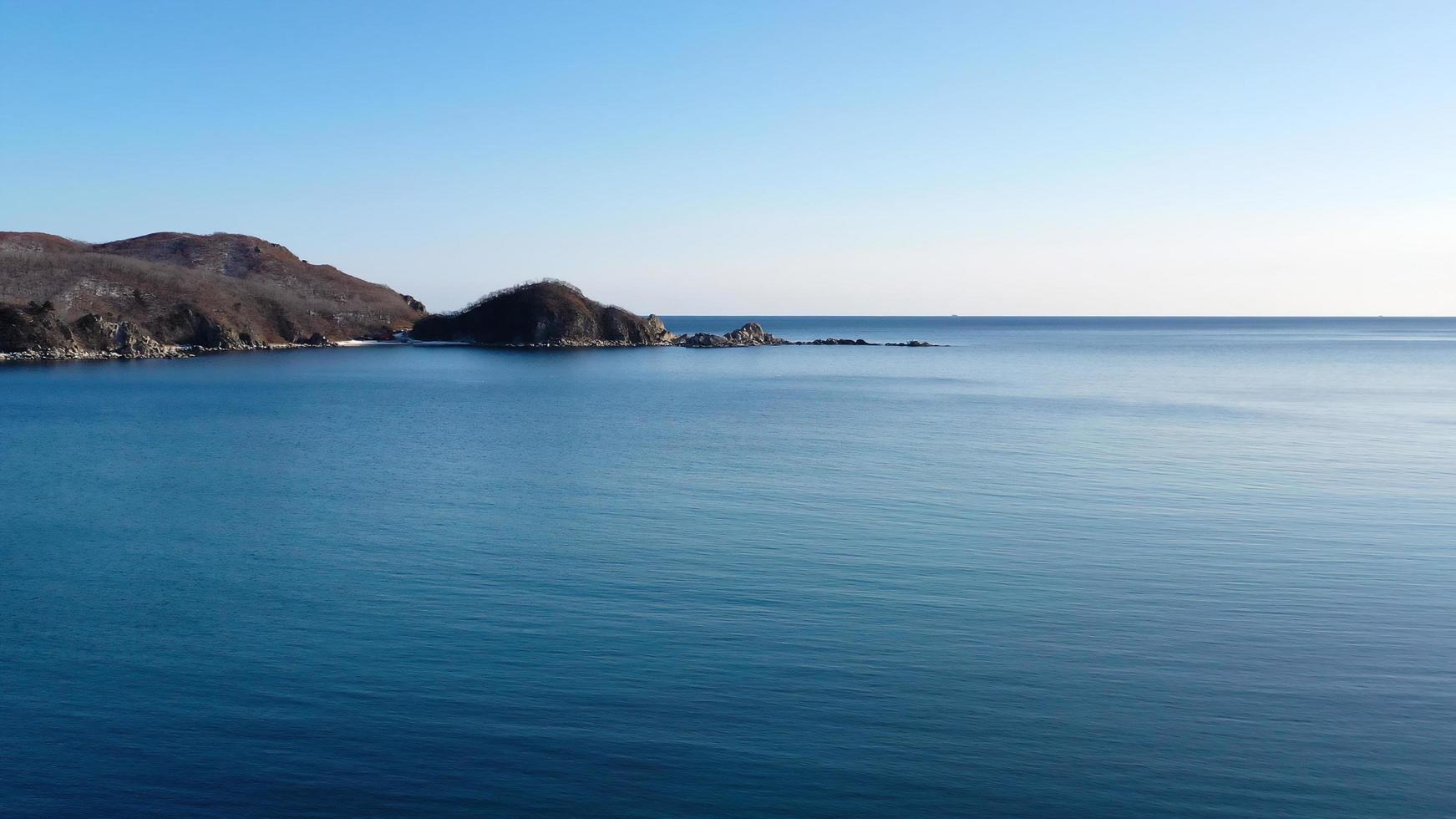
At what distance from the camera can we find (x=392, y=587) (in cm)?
1845

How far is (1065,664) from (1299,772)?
→ 3.51 meters

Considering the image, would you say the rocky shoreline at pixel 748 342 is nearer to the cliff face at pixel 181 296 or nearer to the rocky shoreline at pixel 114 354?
the cliff face at pixel 181 296

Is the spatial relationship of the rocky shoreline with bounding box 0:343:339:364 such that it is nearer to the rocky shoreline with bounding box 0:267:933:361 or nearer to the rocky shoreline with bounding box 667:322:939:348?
the rocky shoreline with bounding box 0:267:933:361

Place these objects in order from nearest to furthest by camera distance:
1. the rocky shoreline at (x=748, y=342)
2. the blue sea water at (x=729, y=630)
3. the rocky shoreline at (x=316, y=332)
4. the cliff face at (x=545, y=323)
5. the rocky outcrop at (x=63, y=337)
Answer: the blue sea water at (x=729, y=630) < the rocky outcrop at (x=63, y=337) < the rocky shoreline at (x=316, y=332) < the cliff face at (x=545, y=323) < the rocky shoreline at (x=748, y=342)

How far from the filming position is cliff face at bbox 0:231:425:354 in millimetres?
104062

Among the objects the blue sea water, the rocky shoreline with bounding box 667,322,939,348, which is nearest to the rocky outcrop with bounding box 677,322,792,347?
the rocky shoreline with bounding box 667,322,939,348

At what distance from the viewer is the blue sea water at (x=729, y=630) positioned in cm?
1105

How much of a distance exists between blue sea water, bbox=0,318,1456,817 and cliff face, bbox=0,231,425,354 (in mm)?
77065

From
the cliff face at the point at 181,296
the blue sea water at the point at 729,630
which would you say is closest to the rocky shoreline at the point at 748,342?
the cliff face at the point at 181,296

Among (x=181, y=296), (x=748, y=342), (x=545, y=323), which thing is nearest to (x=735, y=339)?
(x=748, y=342)

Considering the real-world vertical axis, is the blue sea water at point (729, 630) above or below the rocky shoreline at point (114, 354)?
below

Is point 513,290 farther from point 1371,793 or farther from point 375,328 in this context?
point 1371,793

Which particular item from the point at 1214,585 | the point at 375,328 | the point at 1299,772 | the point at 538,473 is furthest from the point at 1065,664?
the point at 375,328

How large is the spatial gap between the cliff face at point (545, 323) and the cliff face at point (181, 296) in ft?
47.0
